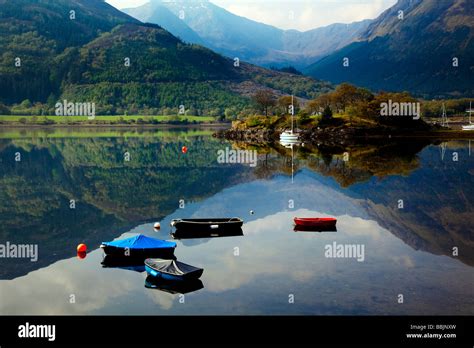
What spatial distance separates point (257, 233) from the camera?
119ft

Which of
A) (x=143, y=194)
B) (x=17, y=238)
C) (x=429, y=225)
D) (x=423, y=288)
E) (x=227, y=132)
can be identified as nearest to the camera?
(x=423, y=288)

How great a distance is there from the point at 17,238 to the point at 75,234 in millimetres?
3482

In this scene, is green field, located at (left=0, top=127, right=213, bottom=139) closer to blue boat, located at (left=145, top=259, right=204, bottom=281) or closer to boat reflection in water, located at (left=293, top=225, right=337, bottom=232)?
boat reflection in water, located at (left=293, top=225, right=337, bottom=232)

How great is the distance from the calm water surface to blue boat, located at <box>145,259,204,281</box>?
0.81m

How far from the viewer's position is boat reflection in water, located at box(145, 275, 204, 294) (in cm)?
2428

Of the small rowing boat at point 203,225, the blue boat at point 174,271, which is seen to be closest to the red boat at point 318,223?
the small rowing boat at point 203,225

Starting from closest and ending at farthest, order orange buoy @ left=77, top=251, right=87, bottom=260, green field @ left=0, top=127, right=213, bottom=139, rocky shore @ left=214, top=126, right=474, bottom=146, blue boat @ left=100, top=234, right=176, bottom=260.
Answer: blue boat @ left=100, top=234, right=176, bottom=260 < orange buoy @ left=77, top=251, right=87, bottom=260 < rocky shore @ left=214, top=126, right=474, bottom=146 < green field @ left=0, top=127, right=213, bottom=139

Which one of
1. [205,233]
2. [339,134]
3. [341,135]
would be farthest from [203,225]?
[339,134]

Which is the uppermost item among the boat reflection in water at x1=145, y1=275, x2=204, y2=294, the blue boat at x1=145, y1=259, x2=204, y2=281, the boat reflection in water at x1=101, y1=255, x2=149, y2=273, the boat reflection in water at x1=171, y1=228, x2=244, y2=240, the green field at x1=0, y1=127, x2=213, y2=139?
the green field at x1=0, y1=127, x2=213, y2=139

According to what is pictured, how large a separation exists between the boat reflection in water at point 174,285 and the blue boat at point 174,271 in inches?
7.5

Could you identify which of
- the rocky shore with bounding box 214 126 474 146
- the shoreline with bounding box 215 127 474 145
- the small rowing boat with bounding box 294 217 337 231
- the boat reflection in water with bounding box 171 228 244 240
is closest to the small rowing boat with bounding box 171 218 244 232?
the boat reflection in water with bounding box 171 228 244 240
